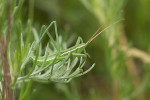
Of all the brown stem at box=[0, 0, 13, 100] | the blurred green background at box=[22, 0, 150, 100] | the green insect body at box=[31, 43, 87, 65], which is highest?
the blurred green background at box=[22, 0, 150, 100]

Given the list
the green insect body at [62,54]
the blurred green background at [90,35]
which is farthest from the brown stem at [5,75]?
the blurred green background at [90,35]

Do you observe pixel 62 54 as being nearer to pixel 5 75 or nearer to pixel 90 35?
pixel 5 75

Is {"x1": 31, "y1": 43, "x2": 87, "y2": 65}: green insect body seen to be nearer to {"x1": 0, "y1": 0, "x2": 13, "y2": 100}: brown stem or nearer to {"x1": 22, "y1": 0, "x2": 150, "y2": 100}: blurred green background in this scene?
{"x1": 0, "y1": 0, "x2": 13, "y2": 100}: brown stem

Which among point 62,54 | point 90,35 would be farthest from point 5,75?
point 90,35

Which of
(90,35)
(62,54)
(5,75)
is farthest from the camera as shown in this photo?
(90,35)

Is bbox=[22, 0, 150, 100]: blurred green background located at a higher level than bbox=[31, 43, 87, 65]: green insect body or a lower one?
higher

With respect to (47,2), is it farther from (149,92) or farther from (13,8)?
(13,8)

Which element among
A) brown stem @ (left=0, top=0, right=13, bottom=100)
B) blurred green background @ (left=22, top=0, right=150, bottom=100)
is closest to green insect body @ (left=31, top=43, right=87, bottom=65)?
brown stem @ (left=0, top=0, right=13, bottom=100)

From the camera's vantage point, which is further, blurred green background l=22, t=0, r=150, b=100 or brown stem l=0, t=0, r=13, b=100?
blurred green background l=22, t=0, r=150, b=100

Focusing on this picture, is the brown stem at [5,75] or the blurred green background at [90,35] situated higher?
the blurred green background at [90,35]

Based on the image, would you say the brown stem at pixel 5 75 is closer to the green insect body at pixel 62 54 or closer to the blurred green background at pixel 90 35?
the green insect body at pixel 62 54

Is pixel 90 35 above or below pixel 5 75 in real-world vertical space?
above

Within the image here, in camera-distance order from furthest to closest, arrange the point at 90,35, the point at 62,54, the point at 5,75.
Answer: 1. the point at 90,35
2. the point at 62,54
3. the point at 5,75
